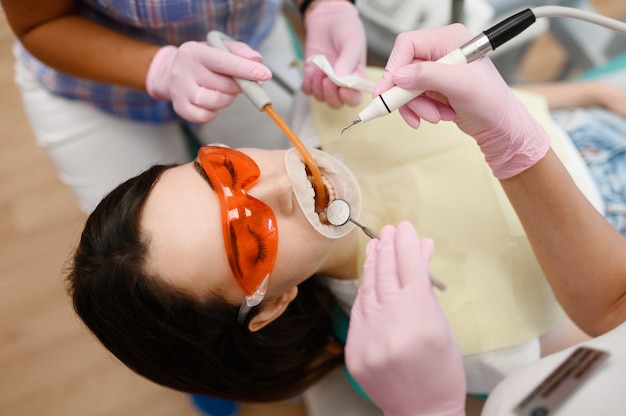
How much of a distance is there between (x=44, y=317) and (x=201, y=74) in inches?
51.4

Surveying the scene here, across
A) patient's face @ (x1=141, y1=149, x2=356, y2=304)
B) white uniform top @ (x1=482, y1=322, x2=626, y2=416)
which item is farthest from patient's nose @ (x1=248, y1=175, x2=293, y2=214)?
white uniform top @ (x1=482, y1=322, x2=626, y2=416)

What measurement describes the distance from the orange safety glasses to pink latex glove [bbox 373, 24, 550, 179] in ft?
0.91

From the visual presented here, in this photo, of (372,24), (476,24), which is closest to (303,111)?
(372,24)

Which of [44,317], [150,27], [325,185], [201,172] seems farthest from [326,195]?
[44,317]

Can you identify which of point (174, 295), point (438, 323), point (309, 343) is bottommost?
point (309, 343)

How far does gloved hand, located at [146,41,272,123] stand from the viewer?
1.03 meters

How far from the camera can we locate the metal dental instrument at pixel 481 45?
30.4 inches

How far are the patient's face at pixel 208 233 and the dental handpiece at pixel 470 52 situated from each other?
222 mm

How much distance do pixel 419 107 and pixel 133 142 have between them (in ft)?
2.91

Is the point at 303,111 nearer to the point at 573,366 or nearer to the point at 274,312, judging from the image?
the point at 274,312

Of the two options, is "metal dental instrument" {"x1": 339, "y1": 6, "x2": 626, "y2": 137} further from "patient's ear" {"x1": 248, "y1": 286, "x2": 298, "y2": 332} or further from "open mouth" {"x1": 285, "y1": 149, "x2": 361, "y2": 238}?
"patient's ear" {"x1": 248, "y1": 286, "x2": 298, "y2": 332}

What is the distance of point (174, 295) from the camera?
0.89 meters

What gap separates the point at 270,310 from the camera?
3.35 feet

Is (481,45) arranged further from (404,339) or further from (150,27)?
(150,27)
